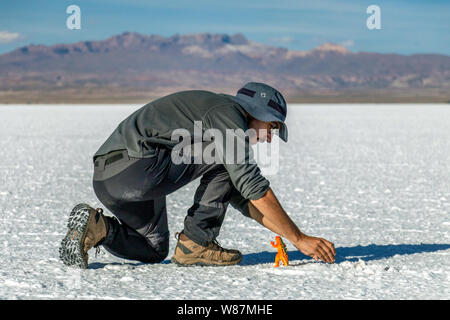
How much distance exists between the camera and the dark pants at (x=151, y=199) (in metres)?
3.07

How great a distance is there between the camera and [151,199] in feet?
10.4

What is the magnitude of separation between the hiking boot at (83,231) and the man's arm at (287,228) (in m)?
0.74

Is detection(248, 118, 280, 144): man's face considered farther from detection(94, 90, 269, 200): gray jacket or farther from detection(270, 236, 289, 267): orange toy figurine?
detection(270, 236, 289, 267): orange toy figurine

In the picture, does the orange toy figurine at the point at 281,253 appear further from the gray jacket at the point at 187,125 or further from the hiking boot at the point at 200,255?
the gray jacket at the point at 187,125

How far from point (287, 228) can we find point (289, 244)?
121 cm

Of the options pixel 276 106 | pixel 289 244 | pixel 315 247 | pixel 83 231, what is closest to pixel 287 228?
pixel 315 247

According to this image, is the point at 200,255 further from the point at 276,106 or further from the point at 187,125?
the point at 276,106

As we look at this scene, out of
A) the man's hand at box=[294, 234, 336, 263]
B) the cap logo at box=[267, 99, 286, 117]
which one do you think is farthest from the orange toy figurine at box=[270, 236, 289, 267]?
the cap logo at box=[267, 99, 286, 117]

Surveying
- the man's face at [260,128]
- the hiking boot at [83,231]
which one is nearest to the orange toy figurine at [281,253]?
the man's face at [260,128]

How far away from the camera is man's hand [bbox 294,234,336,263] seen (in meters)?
3.06

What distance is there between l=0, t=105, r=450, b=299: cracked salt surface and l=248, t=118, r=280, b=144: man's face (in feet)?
2.25

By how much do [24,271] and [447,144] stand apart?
11051 millimetres

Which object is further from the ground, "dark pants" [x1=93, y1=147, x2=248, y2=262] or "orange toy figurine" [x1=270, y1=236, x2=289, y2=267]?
"dark pants" [x1=93, y1=147, x2=248, y2=262]
